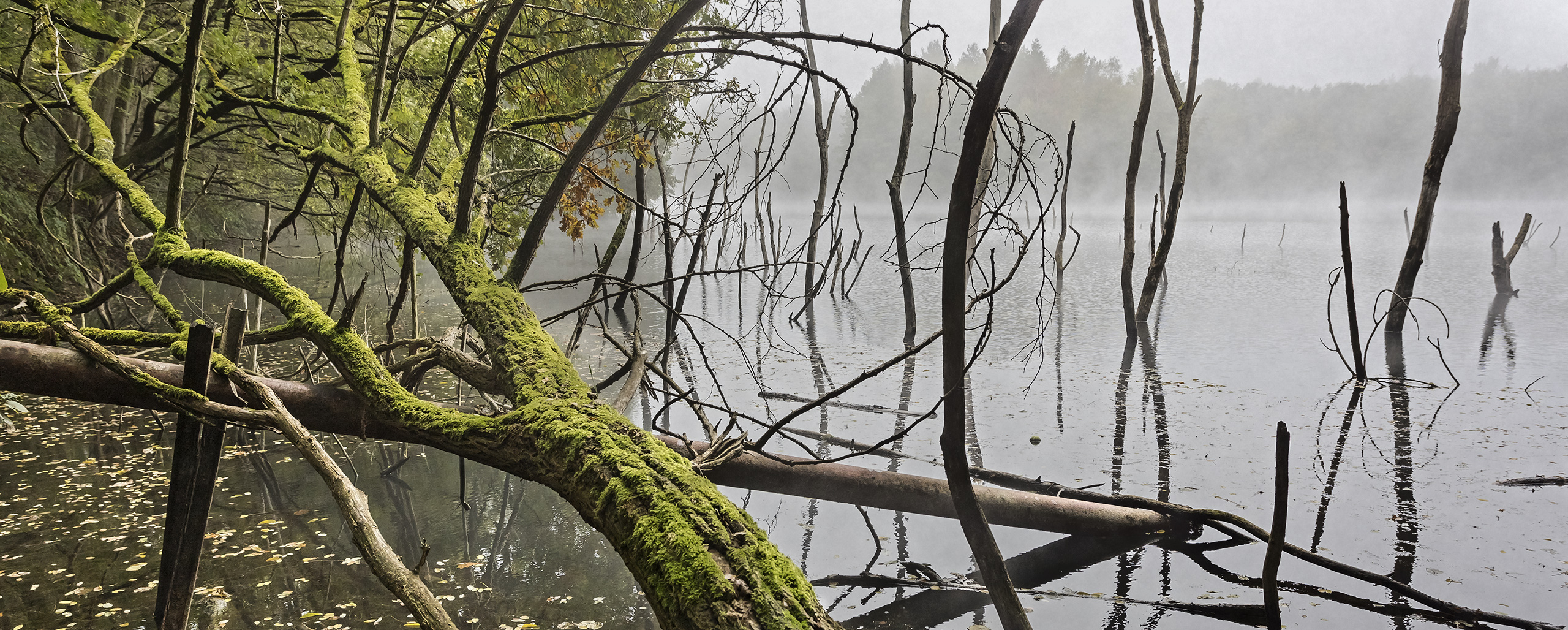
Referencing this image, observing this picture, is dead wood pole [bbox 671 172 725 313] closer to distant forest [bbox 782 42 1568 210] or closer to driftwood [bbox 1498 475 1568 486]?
driftwood [bbox 1498 475 1568 486]

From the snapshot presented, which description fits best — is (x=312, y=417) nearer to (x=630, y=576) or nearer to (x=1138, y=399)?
(x=630, y=576)

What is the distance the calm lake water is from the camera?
10.4ft

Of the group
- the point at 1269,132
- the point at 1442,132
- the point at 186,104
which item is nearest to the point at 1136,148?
the point at 1442,132

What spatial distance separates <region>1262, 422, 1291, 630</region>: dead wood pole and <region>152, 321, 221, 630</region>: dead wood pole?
129 inches

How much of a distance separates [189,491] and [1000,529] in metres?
3.51

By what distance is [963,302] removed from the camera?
1965 millimetres

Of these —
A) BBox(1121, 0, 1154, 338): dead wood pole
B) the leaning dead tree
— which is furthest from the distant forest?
the leaning dead tree

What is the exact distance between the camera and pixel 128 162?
5.73 m

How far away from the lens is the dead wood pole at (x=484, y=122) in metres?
2.36

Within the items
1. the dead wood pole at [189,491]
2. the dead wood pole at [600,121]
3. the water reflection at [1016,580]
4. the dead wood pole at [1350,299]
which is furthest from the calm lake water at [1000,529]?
the dead wood pole at [600,121]

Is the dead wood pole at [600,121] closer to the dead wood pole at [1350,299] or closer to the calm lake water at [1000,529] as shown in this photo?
the calm lake water at [1000,529]

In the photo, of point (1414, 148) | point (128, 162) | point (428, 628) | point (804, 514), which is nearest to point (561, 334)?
point (128, 162)

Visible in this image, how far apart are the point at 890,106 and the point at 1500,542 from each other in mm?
50146

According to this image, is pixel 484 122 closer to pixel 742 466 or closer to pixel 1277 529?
pixel 742 466
